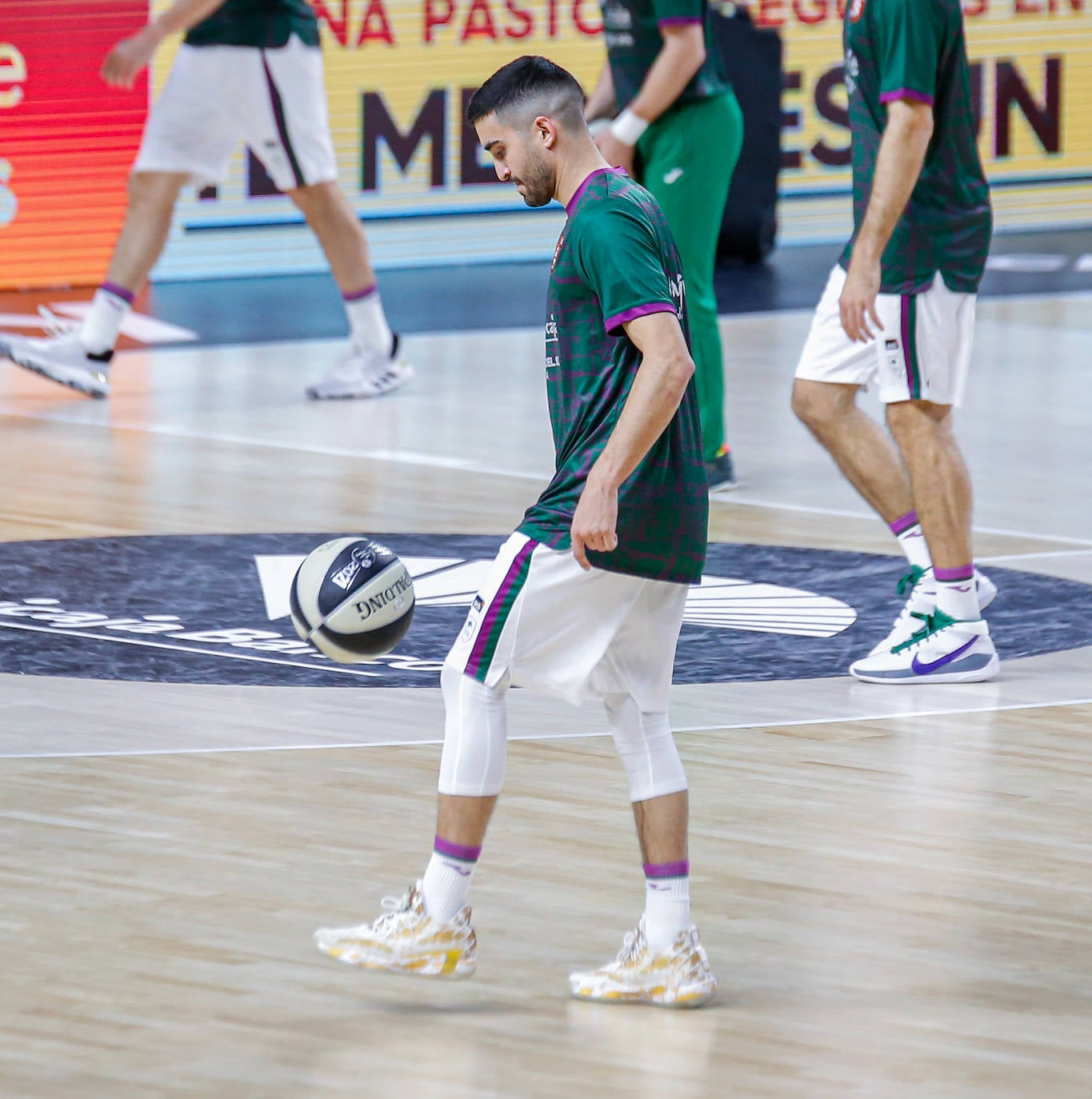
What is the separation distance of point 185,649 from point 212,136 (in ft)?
14.8

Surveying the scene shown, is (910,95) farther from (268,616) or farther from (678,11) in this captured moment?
(678,11)

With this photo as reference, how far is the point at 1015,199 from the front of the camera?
17.6 m

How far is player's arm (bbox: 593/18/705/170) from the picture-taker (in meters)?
8.20

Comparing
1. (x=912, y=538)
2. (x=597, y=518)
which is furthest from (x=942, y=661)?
(x=597, y=518)

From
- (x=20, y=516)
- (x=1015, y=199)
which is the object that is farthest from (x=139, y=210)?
(x=1015, y=199)

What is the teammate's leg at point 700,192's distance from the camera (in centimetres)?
844

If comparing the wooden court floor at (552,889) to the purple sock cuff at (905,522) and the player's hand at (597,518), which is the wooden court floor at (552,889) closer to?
the purple sock cuff at (905,522)

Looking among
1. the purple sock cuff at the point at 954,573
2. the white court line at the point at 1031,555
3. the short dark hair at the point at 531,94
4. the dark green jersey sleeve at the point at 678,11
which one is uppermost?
the dark green jersey sleeve at the point at 678,11

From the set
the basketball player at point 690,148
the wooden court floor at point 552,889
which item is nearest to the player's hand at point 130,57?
the basketball player at point 690,148

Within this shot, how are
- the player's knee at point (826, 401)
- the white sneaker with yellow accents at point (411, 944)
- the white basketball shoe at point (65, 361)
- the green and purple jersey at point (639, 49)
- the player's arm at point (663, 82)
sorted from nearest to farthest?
the white sneaker with yellow accents at point (411, 944)
the player's knee at point (826, 401)
the player's arm at point (663, 82)
the green and purple jersey at point (639, 49)
the white basketball shoe at point (65, 361)

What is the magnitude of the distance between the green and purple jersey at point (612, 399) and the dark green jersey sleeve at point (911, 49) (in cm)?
207

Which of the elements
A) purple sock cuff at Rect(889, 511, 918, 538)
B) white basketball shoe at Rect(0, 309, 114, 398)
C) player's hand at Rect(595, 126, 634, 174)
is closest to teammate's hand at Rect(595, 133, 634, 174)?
player's hand at Rect(595, 126, 634, 174)

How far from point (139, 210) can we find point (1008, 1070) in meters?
7.36

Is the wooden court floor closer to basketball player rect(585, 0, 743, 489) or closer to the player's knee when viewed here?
the player's knee
